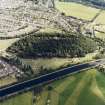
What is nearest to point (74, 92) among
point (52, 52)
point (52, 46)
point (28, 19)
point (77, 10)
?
point (52, 52)

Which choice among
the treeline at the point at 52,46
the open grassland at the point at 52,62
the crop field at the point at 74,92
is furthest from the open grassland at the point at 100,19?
the crop field at the point at 74,92

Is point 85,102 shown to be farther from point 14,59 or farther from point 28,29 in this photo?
point 28,29

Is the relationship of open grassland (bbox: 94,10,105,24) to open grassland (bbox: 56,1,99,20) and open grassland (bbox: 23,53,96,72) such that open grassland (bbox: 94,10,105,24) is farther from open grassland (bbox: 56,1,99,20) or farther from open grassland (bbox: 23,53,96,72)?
open grassland (bbox: 23,53,96,72)

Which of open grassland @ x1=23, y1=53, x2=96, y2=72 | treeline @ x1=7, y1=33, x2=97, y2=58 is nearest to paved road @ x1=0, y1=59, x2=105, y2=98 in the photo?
open grassland @ x1=23, y1=53, x2=96, y2=72

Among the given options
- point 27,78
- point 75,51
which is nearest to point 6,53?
point 27,78

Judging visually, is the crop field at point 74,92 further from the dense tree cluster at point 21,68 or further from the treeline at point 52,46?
the treeline at point 52,46

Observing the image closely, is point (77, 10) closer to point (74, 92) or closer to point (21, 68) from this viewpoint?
point (21, 68)
